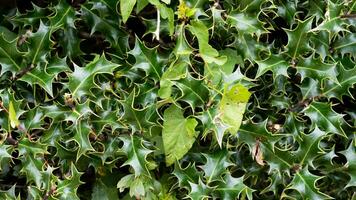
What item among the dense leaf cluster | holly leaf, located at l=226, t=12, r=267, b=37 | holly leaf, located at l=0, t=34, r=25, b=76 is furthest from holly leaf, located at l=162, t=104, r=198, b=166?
holly leaf, located at l=0, t=34, r=25, b=76

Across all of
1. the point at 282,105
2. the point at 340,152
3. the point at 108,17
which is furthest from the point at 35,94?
the point at 340,152

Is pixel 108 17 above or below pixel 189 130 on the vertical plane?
above

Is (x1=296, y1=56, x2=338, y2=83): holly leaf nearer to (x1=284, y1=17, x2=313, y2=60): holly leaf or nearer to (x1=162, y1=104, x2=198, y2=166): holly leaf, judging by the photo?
(x1=284, y1=17, x2=313, y2=60): holly leaf

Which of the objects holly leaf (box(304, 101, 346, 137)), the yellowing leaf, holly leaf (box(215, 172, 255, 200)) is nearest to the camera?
the yellowing leaf

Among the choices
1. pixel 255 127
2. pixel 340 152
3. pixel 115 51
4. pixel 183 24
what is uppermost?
pixel 183 24

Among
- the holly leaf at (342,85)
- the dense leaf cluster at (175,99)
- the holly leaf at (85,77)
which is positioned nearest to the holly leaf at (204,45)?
the dense leaf cluster at (175,99)

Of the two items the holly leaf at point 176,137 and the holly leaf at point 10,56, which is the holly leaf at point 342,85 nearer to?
the holly leaf at point 176,137

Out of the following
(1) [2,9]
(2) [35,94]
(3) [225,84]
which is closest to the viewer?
(3) [225,84]

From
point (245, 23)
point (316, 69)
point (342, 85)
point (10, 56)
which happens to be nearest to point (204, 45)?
point (245, 23)

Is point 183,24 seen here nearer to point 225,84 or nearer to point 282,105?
point 225,84
